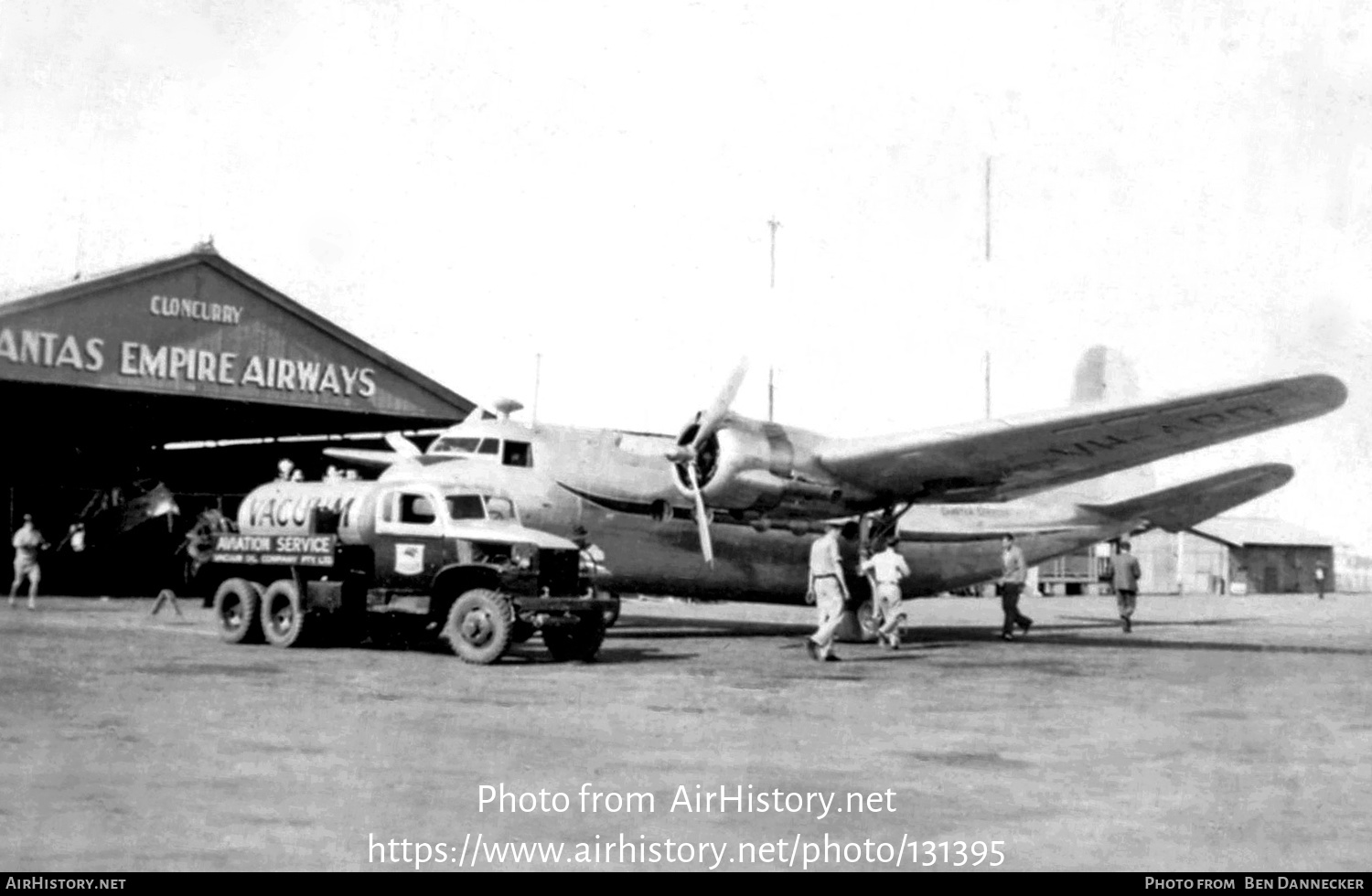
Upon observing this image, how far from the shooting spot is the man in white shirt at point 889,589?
660 inches

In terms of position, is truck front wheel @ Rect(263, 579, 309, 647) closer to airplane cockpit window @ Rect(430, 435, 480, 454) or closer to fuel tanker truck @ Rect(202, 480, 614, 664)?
fuel tanker truck @ Rect(202, 480, 614, 664)

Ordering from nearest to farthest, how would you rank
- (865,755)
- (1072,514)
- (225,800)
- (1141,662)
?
1. (225,800)
2. (865,755)
3. (1141,662)
4. (1072,514)

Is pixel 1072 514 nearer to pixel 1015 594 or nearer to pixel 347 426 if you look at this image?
pixel 1015 594

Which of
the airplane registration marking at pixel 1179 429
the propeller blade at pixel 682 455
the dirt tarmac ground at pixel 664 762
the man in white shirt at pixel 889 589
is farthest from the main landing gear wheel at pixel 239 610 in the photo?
the airplane registration marking at pixel 1179 429

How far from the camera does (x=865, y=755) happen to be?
7898mm

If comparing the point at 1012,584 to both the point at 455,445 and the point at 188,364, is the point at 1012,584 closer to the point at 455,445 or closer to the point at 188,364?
the point at 455,445

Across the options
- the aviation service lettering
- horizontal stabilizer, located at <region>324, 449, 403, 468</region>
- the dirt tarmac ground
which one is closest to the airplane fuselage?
horizontal stabilizer, located at <region>324, 449, 403, 468</region>

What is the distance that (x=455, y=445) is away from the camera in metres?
17.5

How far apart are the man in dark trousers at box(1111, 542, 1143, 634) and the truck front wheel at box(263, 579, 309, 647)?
13986 mm

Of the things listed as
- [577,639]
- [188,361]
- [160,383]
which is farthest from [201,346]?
[577,639]

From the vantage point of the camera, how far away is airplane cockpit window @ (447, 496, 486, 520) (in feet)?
47.8

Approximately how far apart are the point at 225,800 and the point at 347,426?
97.0ft

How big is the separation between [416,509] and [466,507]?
58cm
